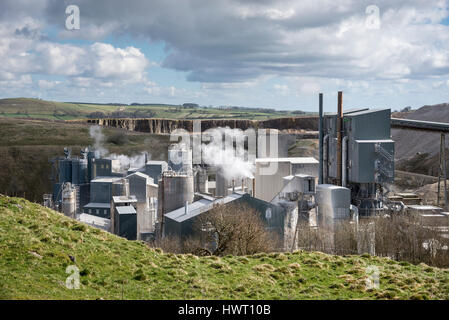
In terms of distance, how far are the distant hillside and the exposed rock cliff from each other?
23.8 meters

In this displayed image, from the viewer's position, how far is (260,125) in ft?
440

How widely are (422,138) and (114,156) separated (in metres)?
62.3

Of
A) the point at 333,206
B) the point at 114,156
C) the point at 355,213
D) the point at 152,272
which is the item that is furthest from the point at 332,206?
the point at 114,156

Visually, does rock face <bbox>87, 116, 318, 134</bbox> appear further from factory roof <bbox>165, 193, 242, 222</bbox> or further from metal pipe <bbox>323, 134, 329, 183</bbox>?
factory roof <bbox>165, 193, 242, 222</bbox>

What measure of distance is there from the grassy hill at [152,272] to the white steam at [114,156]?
36.1 meters

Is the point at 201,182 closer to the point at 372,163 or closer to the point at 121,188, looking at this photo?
the point at 121,188

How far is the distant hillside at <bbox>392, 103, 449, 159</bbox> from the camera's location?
98.2 metres

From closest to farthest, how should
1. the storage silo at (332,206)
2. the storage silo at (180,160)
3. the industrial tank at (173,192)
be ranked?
the storage silo at (332,206) → the industrial tank at (173,192) → the storage silo at (180,160)

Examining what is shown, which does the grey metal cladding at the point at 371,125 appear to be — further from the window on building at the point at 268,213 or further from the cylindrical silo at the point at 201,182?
the cylindrical silo at the point at 201,182

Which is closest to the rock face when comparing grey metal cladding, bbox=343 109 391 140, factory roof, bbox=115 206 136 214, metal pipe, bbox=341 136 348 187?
metal pipe, bbox=341 136 348 187

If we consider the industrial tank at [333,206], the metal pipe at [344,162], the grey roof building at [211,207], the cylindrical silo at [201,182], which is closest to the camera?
the grey roof building at [211,207]

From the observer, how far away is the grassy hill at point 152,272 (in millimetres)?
15606

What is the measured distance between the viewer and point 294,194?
37062 mm

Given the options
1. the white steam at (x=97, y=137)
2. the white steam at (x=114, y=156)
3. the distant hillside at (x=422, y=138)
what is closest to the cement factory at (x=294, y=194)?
the white steam at (x=114, y=156)
